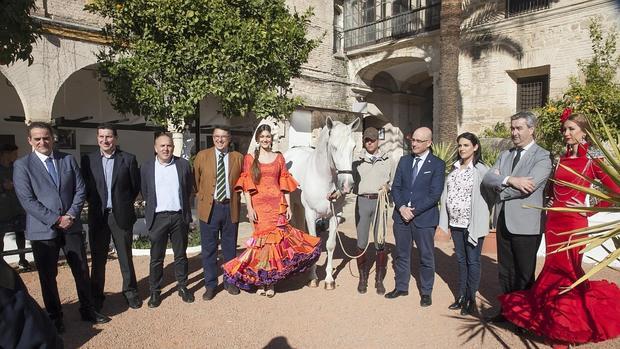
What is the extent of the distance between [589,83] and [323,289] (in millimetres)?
10031

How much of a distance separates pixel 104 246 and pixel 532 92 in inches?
525

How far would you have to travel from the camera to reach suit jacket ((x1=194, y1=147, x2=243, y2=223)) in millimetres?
4484

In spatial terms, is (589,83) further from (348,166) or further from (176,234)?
(176,234)

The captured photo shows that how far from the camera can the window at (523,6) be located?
→ 11977 mm

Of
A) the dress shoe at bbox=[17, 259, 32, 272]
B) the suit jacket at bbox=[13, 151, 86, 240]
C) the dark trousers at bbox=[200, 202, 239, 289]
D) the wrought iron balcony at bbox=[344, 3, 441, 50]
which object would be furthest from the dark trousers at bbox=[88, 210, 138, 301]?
the wrought iron balcony at bbox=[344, 3, 441, 50]

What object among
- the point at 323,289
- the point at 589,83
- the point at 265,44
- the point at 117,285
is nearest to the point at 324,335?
the point at 323,289

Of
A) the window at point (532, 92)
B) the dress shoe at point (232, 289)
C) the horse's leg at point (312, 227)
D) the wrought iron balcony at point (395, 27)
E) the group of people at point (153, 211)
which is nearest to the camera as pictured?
the group of people at point (153, 211)

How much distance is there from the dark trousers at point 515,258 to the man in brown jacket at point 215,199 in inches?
114

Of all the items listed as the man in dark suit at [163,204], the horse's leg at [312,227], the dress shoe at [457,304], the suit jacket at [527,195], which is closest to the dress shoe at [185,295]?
the man in dark suit at [163,204]

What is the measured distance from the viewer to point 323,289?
4.88 meters

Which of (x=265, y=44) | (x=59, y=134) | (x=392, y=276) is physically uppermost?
(x=265, y=44)

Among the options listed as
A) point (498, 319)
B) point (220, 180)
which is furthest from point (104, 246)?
point (498, 319)

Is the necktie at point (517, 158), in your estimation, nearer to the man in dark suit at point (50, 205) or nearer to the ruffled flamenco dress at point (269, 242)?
the ruffled flamenco dress at point (269, 242)

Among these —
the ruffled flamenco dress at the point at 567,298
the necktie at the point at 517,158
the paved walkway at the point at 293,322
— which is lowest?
the paved walkway at the point at 293,322
